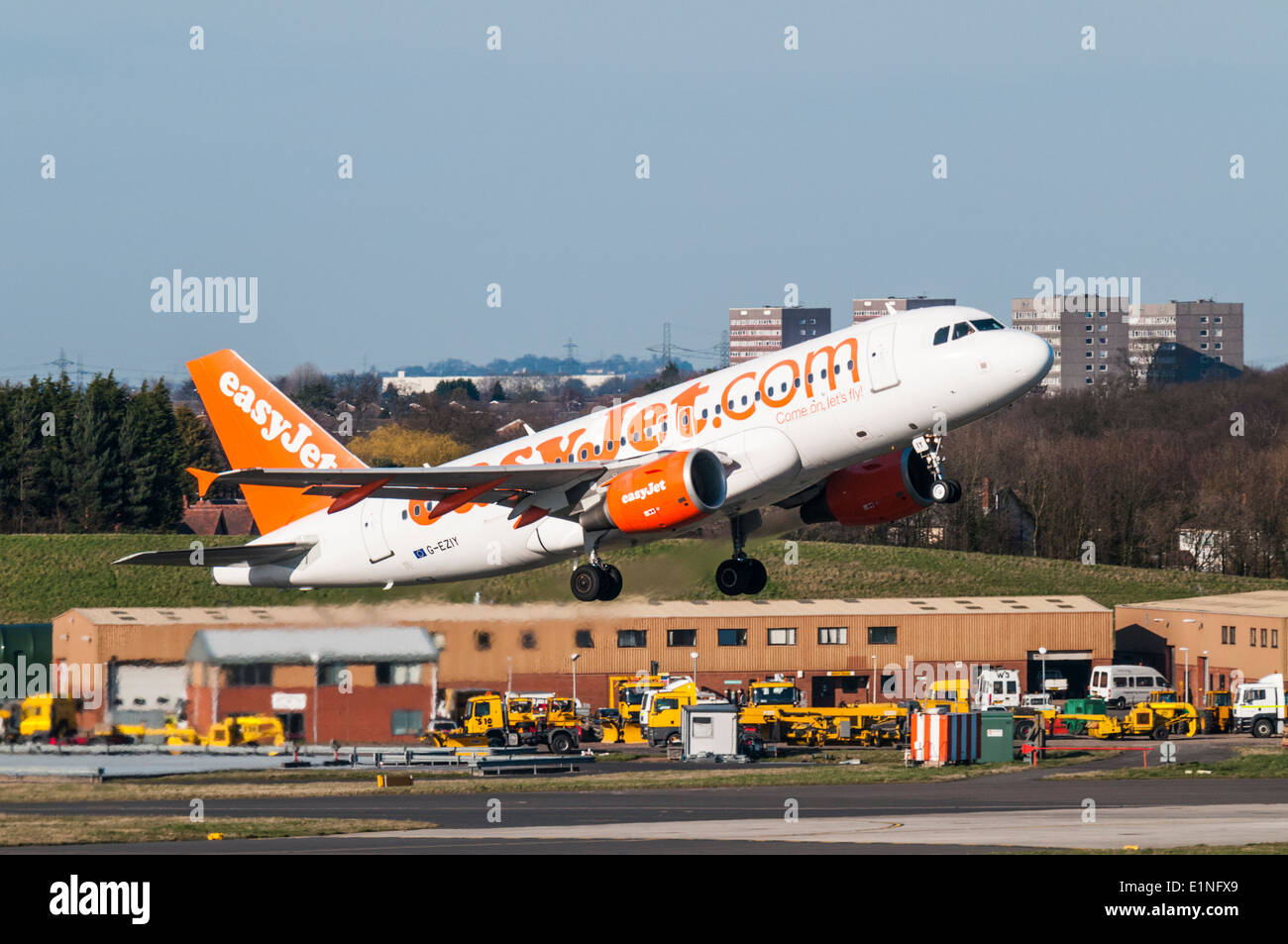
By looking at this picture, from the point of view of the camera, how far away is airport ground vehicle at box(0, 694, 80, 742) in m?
63.5

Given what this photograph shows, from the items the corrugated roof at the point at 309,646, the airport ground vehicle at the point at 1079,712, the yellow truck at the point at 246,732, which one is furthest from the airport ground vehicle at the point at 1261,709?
the yellow truck at the point at 246,732

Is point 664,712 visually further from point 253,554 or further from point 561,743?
point 253,554

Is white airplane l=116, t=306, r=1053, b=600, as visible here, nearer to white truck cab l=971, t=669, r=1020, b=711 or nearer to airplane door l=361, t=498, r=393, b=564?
airplane door l=361, t=498, r=393, b=564

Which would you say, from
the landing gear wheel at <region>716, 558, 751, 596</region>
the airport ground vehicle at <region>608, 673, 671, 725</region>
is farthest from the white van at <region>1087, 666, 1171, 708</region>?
the landing gear wheel at <region>716, 558, 751, 596</region>

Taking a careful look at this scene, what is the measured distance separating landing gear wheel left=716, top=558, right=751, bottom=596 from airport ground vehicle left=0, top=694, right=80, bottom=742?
28.2 meters

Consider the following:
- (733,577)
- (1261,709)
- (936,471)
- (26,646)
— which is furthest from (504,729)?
(936,471)

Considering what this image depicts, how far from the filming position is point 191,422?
562 ft

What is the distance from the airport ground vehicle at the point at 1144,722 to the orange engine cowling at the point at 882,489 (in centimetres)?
4033

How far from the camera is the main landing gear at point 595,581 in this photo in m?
45.8

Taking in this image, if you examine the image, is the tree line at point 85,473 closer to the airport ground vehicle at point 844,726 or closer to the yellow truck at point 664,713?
the yellow truck at point 664,713

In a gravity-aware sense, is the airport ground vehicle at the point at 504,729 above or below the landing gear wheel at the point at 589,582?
below
